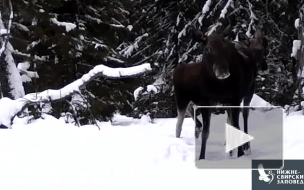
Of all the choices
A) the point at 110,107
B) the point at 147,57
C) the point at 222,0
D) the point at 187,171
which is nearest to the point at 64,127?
the point at 187,171

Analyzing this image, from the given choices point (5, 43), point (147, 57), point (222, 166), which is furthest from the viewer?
point (147, 57)

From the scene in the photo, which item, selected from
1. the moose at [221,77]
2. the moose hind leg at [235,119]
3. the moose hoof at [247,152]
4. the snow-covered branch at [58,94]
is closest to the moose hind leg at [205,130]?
the moose at [221,77]

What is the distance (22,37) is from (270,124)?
1275cm

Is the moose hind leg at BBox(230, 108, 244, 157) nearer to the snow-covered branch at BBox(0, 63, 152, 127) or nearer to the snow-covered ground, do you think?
the snow-covered ground

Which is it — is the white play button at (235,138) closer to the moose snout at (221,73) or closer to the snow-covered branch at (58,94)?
the moose snout at (221,73)

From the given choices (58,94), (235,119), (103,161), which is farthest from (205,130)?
(58,94)

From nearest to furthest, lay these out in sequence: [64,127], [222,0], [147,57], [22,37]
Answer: [64,127]
[222,0]
[22,37]
[147,57]

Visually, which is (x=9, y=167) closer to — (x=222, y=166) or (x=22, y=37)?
(x=222, y=166)

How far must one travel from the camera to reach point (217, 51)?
18.3ft

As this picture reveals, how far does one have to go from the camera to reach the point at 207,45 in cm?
569

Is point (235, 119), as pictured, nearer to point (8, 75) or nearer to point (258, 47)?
point (258, 47)

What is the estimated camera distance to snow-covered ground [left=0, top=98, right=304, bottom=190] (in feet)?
13.4

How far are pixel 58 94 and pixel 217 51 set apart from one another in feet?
10.4

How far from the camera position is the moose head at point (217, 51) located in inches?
214
